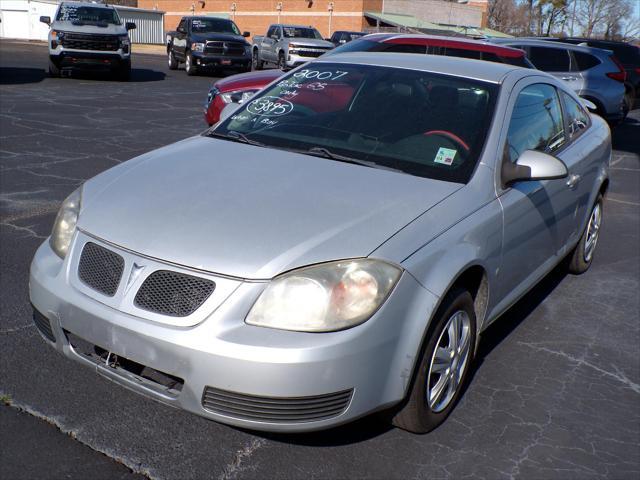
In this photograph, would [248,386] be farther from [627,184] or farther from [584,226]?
[627,184]

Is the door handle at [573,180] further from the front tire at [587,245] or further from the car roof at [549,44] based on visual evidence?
the car roof at [549,44]

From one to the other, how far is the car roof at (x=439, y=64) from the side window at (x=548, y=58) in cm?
963

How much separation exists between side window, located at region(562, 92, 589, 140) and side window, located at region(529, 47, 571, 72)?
8541 millimetres

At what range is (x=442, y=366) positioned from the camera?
3.36 metres

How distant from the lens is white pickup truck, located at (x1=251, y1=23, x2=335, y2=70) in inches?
1003

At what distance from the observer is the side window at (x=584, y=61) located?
13.9 m

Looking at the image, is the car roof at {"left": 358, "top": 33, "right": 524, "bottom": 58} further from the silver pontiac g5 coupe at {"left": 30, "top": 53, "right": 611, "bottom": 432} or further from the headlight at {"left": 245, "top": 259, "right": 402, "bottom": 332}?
the headlight at {"left": 245, "top": 259, "right": 402, "bottom": 332}

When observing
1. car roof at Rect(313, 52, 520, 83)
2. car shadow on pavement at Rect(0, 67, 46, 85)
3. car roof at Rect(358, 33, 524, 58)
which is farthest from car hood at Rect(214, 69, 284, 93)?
car shadow on pavement at Rect(0, 67, 46, 85)

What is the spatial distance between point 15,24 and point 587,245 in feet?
163

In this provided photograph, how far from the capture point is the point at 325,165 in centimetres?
370

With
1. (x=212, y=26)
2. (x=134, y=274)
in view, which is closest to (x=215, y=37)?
(x=212, y=26)

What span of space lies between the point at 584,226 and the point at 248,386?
11.8 ft

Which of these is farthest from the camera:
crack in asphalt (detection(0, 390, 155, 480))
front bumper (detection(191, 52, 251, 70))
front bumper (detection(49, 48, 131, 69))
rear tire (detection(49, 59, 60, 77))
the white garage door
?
the white garage door

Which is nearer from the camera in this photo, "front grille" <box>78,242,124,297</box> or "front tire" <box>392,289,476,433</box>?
"front grille" <box>78,242,124,297</box>
